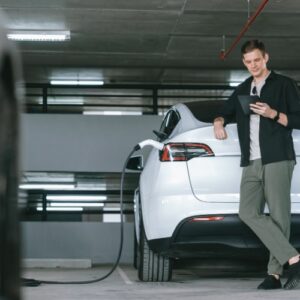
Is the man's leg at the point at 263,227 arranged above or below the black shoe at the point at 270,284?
above

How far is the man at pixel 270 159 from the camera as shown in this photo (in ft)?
15.4

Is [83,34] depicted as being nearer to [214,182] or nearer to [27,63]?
[27,63]

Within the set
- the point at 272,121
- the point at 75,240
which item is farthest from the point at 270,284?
the point at 75,240

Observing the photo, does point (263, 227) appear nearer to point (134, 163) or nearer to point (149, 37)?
point (134, 163)

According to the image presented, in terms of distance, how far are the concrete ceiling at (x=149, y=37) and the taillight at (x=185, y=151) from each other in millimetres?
5677

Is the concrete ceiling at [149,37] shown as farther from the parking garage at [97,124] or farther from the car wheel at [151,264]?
the car wheel at [151,264]

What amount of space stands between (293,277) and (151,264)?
1058 millimetres

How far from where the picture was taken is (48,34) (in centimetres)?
1191

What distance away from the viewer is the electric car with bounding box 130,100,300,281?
186 inches

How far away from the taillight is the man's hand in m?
0.39

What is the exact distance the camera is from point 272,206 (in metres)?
4.77

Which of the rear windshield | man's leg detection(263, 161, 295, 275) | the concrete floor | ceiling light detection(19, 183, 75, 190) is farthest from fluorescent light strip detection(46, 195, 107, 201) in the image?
man's leg detection(263, 161, 295, 275)

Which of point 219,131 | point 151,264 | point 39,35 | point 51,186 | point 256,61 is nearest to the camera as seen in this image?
point 219,131

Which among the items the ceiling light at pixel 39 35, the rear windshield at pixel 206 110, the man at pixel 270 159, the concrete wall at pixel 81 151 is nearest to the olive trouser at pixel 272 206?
the man at pixel 270 159
